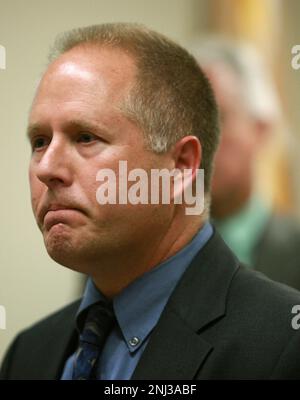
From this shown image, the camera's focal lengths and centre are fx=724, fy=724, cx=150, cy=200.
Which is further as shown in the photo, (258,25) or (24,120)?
(258,25)

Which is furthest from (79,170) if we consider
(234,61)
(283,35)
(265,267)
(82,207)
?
(283,35)

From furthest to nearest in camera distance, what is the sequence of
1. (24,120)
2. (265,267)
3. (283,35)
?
1. (283,35)
2. (24,120)
3. (265,267)

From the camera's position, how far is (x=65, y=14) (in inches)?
97.6

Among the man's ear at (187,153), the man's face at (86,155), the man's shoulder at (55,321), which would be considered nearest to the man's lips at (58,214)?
the man's face at (86,155)

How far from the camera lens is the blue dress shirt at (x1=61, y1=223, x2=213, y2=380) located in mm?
1383

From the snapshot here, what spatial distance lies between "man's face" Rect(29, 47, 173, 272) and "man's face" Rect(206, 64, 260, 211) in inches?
45.3

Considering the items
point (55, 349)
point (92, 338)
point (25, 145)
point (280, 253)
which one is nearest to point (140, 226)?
point (92, 338)

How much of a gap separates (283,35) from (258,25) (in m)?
0.13

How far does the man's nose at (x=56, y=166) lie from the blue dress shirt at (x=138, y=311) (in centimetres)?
26

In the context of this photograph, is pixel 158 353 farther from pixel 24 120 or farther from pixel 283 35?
pixel 283 35

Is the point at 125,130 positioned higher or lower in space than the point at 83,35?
lower

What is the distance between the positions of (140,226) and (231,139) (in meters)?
1.27

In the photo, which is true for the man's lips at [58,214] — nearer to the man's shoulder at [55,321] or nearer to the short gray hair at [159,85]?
the short gray hair at [159,85]

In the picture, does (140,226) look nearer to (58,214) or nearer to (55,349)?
(58,214)
